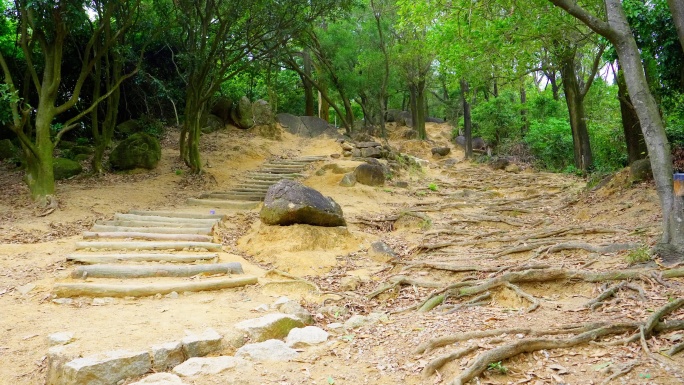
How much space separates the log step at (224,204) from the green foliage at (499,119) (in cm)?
1542

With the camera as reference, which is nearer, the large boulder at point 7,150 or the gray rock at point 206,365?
the gray rock at point 206,365

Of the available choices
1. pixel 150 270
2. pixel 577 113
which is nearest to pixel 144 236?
pixel 150 270

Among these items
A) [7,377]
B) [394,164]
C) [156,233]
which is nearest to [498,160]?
[394,164]

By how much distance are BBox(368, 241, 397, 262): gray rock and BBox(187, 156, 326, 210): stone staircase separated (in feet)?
15.0

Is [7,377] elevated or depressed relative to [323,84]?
depressed

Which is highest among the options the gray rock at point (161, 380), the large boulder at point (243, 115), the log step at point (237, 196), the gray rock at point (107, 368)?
the large boulder at point (243, 115)

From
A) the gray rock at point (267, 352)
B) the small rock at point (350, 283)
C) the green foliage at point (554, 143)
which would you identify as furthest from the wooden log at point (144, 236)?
the green foliage at point (554, 143)

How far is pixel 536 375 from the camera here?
10.4 feet

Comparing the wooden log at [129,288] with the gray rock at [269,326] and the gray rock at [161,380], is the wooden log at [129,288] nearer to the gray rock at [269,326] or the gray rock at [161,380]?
the gray rock at [269,326]

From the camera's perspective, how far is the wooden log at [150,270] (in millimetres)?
6199

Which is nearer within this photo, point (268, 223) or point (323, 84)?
point (268, 223)

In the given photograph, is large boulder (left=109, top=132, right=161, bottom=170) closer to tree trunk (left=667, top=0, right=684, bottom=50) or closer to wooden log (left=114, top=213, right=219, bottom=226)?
wooden log (left=114, top=213, right=219, bottom=226)

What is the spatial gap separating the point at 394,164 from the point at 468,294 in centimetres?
1238

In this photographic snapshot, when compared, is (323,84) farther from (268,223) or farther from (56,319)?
(56,319)
